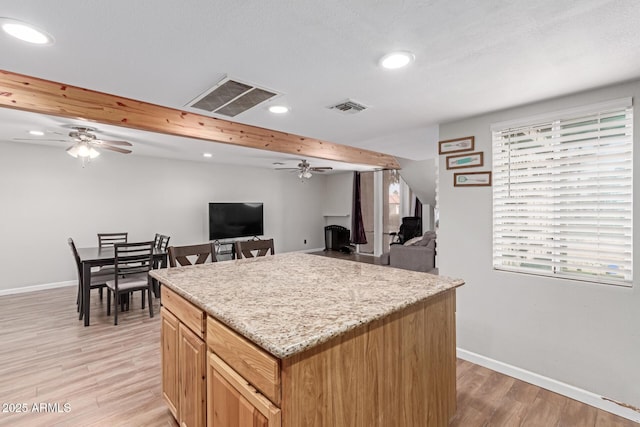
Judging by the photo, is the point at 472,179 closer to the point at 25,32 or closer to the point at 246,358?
the point at 246,358

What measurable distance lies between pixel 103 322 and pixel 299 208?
5573 mm

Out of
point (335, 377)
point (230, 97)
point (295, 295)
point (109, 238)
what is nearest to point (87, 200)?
point (109, 238)

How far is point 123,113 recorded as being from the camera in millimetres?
2588

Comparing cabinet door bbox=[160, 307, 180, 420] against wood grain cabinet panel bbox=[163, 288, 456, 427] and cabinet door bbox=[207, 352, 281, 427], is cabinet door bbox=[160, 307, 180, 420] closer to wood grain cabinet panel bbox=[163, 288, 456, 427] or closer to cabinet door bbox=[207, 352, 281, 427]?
wood grain cabinet panel bbox=[163, 288, 456, 427]

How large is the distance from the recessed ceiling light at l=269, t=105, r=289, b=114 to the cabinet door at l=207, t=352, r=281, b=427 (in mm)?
1962

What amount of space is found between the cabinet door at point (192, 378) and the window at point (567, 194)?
7.98ft

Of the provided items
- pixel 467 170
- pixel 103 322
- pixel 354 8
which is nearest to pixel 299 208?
pixel 103 322

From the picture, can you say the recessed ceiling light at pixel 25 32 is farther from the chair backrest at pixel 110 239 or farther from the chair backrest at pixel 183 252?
the chair backrest at pixel 110 239

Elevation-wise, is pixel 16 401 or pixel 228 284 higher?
pixel 228 284

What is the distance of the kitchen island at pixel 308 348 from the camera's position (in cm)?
104

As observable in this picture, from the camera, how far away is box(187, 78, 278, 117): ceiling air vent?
2.11 metres

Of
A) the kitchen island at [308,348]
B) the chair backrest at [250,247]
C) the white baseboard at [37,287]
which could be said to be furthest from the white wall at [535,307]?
the white baseboard at [37,287]

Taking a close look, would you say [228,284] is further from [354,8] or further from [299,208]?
[299,208]

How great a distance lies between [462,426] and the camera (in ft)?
6.19
